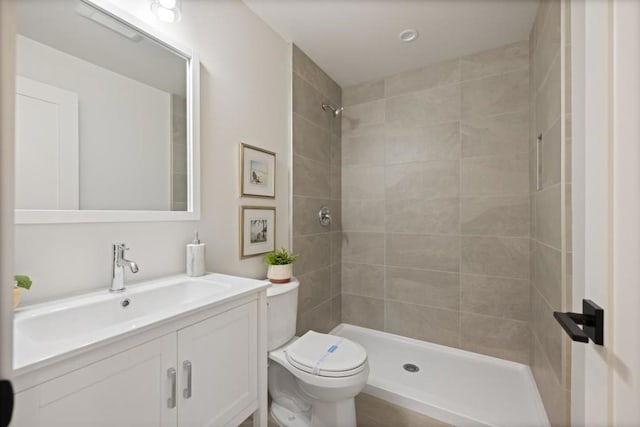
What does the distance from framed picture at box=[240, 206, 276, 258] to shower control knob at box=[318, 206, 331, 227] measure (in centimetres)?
52

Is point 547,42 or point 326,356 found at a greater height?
point 547,42

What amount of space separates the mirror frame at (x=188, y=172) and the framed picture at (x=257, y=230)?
1.08 feet

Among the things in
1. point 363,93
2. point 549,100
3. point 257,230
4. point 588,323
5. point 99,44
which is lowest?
point 588,323

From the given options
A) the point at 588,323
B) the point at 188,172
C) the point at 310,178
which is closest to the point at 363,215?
the point at 310,178

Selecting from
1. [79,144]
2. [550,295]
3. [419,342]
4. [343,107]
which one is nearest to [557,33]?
[550,295]

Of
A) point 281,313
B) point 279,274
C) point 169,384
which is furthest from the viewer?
point 279,274

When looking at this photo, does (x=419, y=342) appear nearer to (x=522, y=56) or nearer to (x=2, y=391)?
(x=522, y=56)

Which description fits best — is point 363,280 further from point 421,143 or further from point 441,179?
point 421,143

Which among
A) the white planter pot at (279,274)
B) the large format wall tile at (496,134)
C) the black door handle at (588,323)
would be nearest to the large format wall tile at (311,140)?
the white planter pot at (279,274)

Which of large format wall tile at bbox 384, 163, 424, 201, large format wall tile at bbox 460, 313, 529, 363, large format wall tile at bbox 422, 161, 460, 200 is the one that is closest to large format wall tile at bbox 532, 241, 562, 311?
large format wall tile at bbox 460, 313, 529, 363

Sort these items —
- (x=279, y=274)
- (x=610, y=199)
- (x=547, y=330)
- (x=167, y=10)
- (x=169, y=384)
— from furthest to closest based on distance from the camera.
Result: 1. (x=279, y=274)
2. (x=547, y=330)
3. (x=167, y=10)
4. (x=169, y=384)
5. (x=610, y=199)

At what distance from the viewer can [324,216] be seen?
238cm

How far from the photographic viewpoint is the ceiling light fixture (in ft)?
3.96

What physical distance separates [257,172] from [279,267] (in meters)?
0.60
